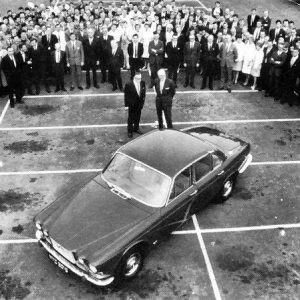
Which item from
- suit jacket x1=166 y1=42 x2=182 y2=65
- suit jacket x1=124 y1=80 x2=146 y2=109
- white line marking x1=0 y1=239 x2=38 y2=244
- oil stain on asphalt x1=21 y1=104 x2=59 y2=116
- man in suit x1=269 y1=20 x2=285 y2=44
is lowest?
white line marking x1=0 y1=239 x2=38 y2=244

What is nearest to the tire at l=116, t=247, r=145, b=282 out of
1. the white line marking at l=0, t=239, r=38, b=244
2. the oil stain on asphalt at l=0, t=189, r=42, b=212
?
the white line marking at l=0, t=239, r=38, b=244

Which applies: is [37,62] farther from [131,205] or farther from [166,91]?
[131,205]

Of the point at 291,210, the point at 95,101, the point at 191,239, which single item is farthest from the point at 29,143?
the point at 291,210

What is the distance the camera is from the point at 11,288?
24.4 feet

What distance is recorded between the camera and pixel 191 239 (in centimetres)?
867

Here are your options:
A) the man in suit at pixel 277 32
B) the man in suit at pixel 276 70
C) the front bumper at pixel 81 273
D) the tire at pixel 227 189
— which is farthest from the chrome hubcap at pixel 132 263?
the man in suit at pixel 277 32

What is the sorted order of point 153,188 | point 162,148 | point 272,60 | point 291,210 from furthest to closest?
point 272,60 → point 291,210 → point 162,148 → point 153,188

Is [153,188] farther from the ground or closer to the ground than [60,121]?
farther from the ground

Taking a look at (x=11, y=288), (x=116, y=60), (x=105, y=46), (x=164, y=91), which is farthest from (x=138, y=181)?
(x=105, y=46)

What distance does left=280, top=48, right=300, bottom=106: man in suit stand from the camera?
13.4 meters

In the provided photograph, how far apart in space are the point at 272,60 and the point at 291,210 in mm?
6241

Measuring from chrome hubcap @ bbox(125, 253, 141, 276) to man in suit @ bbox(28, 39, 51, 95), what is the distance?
8.69 meters

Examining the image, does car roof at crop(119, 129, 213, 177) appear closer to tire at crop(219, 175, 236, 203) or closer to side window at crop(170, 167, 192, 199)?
side window at crop(170, 167, 192, 199)

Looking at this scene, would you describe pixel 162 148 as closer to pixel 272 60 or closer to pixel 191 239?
pixel 191 239
